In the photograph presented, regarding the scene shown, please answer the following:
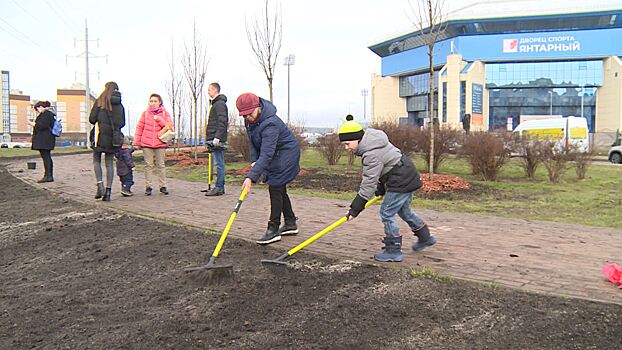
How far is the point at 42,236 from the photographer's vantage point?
602 cm

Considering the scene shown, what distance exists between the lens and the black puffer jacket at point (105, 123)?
8.01m

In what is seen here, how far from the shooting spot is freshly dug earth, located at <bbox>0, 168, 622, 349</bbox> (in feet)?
10.1

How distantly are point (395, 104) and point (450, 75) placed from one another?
58.4ft

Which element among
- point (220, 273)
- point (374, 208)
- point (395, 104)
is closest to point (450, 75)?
point (395, 104)

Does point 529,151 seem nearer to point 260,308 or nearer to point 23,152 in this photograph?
point 260,308

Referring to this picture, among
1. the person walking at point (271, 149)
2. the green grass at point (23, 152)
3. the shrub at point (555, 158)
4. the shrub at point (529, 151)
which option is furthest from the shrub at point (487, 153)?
the green grass at point (23, 152)

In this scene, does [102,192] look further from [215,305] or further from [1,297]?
[215,305]

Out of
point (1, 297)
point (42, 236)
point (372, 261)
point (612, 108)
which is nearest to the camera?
point (1, 297)

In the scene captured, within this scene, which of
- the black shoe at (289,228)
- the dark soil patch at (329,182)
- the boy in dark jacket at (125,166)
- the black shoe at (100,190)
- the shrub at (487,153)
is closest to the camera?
the black shoe at (289,228)

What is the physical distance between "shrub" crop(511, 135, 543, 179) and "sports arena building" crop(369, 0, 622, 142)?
5352 centimetres

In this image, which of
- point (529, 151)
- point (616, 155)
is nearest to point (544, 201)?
point (529, 151)

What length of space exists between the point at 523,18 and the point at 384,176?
71.0 meters

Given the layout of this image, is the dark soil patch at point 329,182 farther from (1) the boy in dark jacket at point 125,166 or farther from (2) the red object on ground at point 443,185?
(1) the boy in dark jacket at point 125,166

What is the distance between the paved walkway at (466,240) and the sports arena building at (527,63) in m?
61.2
